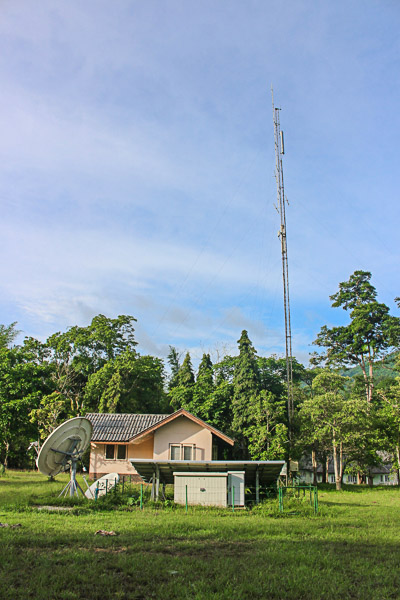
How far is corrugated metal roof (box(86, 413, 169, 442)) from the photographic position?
28.7 meters

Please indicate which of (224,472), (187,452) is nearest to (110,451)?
(187,452)

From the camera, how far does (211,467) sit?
60.2 ft

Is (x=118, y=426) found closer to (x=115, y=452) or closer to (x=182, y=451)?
(x=115, y=452)

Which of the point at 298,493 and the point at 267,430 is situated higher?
the point at 267,430

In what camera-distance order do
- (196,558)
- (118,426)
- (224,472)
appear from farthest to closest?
(118,426) → (224,472) → (196,558)

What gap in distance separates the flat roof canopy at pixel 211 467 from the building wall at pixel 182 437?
27.2 ft

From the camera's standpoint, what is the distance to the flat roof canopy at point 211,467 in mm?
17141

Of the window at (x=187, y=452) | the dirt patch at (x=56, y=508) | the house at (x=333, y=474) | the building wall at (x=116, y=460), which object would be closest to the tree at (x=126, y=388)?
the building wall at (x=116, y=460)

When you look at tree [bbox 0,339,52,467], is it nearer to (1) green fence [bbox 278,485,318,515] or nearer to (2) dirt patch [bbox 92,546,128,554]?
(1) green fence [bbox 278,485,318,515]

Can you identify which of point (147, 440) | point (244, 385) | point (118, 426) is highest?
point (244, 385)

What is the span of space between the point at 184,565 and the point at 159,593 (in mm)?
1450

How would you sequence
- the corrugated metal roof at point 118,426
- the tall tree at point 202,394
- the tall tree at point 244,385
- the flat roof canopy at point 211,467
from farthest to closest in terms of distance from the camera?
the tall tree at point 202,394
the tall tree at point 244,385
the corrugated metal roof at point 118,426
the flat roof canopy at point 211,467

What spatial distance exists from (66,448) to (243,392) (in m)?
17.1

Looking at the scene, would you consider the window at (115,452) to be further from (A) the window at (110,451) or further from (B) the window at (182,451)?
(B) the window at (182,451)
